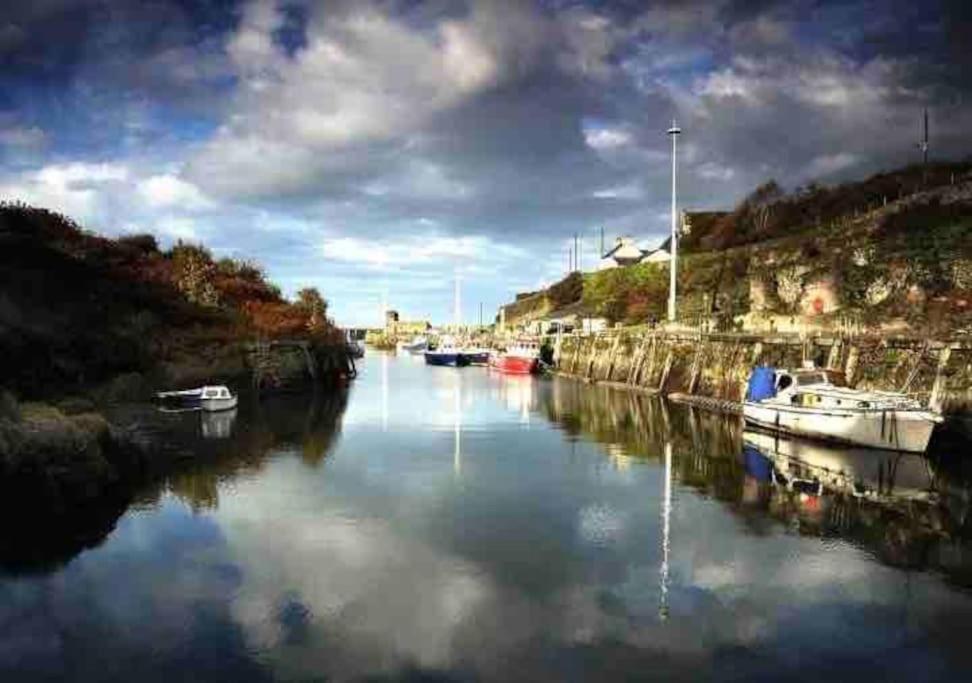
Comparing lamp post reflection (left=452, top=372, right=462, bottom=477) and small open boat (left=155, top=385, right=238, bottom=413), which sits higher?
small open boat (left=155, top=385, right=238, bottom=413)

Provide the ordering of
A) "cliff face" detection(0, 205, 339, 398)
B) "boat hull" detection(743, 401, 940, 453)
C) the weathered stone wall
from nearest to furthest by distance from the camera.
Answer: "boat hull" detection(743, 401, 940, 453), the weathered stone wall, "cliff face" detection(0, 205, 339, 398)

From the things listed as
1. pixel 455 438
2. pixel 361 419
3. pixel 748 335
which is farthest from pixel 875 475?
pixel 361 419

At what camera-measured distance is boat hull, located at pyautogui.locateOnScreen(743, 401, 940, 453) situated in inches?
1207

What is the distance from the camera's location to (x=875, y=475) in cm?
2797

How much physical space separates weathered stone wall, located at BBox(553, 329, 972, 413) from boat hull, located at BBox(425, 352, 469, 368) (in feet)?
128

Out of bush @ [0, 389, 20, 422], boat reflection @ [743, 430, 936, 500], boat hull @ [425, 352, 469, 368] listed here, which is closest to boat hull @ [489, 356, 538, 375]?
boat hull @ [425, 352, 469, 368]

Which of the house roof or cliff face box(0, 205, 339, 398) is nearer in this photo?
cliff face box(0, 205, 339, 398)

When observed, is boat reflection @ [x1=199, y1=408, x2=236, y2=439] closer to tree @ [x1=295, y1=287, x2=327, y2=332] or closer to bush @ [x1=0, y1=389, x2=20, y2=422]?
bush @ [x1=0, y1=389, x2=20, y2=422]

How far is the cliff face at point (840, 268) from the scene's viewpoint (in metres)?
54.5

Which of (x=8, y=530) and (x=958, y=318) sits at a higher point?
(x=958, y=318)

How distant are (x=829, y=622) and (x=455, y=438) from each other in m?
26.1

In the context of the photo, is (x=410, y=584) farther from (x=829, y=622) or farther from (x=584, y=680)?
(x=829, y=622)

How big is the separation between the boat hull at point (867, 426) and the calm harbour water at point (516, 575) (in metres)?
1.05

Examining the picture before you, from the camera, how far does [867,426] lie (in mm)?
31797
